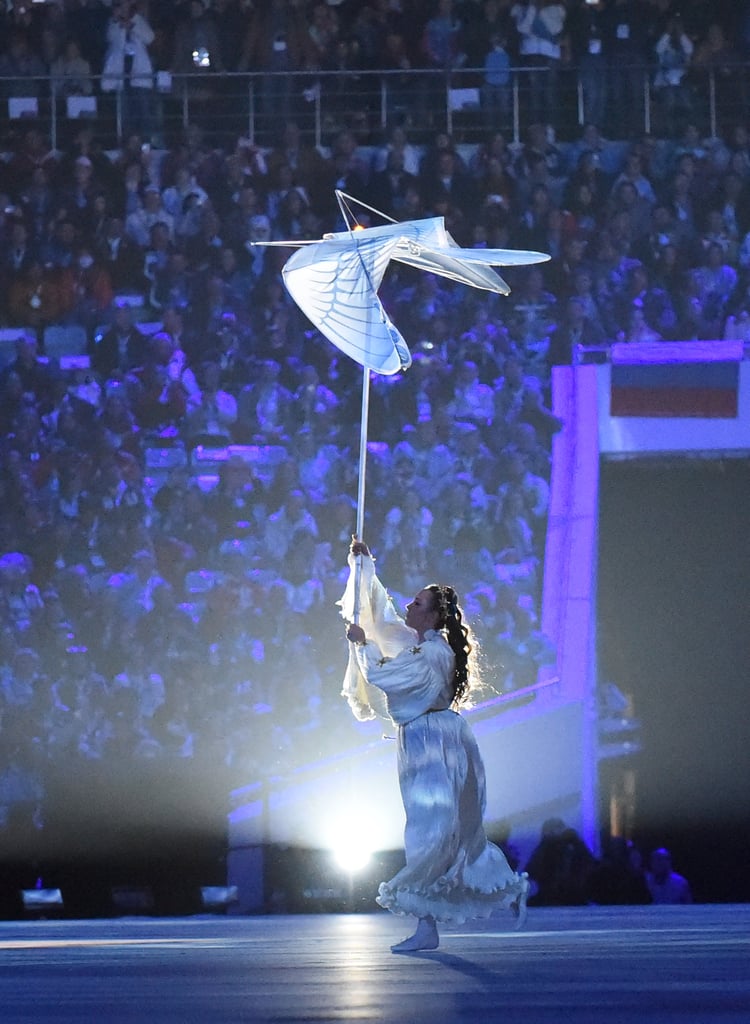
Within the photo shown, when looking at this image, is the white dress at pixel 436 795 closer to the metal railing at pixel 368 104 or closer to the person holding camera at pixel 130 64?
the metal railing at pixel 368 104

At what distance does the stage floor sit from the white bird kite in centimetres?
191

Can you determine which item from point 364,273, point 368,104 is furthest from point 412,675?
point 368,104

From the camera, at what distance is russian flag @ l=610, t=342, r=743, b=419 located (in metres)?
8.00

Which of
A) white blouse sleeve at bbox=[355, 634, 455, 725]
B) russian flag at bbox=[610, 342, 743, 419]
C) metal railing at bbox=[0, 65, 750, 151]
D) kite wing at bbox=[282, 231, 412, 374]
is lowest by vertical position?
white blouse sleeve at bbox=[355, 634, 455, 725]

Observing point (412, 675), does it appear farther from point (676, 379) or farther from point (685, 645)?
point (676, 379)

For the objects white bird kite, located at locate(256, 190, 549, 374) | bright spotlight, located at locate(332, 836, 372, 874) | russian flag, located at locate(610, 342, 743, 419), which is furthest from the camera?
russian flag, located at locate(610, 342, 743, 419)

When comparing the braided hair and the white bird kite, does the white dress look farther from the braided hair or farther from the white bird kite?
the white bird kite

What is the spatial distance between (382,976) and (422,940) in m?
0.96

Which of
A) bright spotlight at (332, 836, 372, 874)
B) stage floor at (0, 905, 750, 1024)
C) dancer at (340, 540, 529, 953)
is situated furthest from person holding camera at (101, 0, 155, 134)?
stage floor at (0, 905, 750, 1024)

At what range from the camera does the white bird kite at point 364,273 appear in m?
5.16

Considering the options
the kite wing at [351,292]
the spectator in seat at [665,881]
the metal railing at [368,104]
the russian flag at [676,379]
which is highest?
the metal railing at [368,104]

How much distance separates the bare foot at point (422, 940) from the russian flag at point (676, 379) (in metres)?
3.86

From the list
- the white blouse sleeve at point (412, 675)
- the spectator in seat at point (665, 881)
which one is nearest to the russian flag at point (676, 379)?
the spectator in seat at point (665, 881)

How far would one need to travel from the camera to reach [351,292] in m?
5.25
